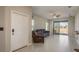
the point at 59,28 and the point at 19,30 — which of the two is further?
the point at 59,28

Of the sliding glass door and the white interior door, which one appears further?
the sliding glass door

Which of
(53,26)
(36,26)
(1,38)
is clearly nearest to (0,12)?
(1,38)

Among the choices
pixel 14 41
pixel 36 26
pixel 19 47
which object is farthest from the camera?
pixel 36 26

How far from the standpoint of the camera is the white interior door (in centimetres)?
534

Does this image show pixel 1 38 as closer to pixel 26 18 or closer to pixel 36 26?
pixel 26 18

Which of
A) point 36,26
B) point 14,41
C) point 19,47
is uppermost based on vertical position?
point 36,26

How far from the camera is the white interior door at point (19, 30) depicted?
534 cm

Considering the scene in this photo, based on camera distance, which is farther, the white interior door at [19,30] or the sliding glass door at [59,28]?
the sliding glass door at [59,28]

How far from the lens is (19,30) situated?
6.05 meters

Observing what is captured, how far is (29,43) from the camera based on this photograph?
719cm
